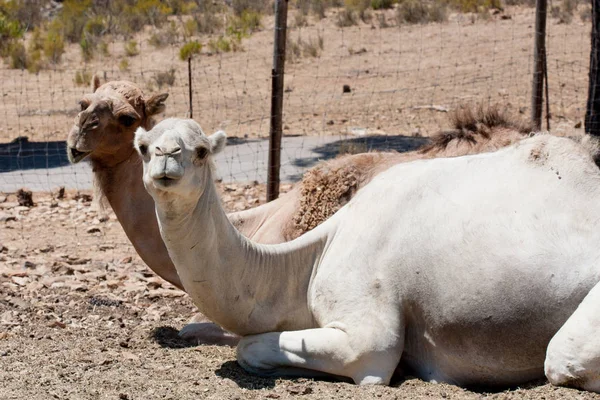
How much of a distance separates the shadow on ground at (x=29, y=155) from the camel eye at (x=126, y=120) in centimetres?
682

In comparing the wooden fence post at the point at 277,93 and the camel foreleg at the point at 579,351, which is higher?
the wooden fence post at the point at 277,93

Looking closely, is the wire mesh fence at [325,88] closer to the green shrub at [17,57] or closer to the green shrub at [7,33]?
the green shrub at [17,57]

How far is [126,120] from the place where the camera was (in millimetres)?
7188

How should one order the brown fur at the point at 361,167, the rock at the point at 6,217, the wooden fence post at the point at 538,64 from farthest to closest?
the rock at the point at 6,217 → the wooden fence post at the point at 538,64 → the brown fur at the point at 361,167

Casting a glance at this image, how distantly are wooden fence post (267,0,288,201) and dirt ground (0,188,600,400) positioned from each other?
1513mm

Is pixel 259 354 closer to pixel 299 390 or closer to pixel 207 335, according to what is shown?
pixel 299 390

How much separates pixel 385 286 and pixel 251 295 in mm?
804

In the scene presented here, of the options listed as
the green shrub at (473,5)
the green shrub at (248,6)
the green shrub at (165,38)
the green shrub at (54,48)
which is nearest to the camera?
the green shrub at (54,48)

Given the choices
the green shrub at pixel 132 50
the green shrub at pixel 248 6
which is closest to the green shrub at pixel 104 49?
the green shrub at pixel 132 50

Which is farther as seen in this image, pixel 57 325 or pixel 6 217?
pixel 6 217

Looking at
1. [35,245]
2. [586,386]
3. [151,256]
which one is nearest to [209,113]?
[35,245]

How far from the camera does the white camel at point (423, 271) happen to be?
5129mm

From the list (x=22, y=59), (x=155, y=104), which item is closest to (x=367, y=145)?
(x=155, y=104)

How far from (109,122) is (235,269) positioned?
2078mm
